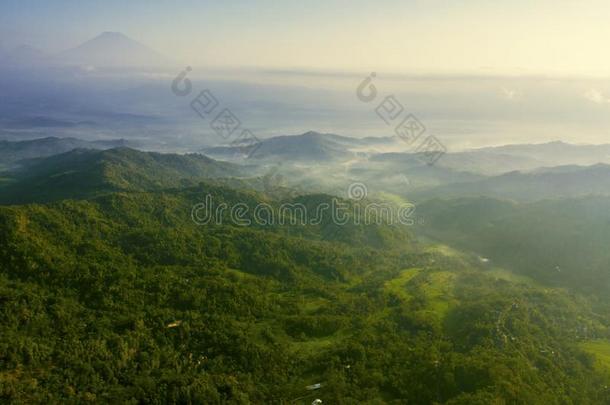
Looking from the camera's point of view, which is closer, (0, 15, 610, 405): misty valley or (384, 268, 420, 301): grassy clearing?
(0, 15, 610, 405): misty valley

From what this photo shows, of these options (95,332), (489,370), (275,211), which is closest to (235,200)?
(275,211)

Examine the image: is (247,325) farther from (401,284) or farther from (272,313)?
(401,284)

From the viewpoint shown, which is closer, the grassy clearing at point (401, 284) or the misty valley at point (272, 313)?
the misty valley at point (272, 313)

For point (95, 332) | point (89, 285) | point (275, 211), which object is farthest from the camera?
point (275, 211)

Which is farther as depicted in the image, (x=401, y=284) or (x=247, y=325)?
(x=401, y=284)

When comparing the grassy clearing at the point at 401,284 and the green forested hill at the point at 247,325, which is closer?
the green forested hill at the point at 247,325

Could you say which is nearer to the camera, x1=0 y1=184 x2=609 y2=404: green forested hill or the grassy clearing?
x1=0 y1=184 x2=609 y2=404: green forested hill

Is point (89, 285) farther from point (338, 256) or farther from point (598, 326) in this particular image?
point (598, 326)

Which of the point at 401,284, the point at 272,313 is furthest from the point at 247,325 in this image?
the point at 401,284
